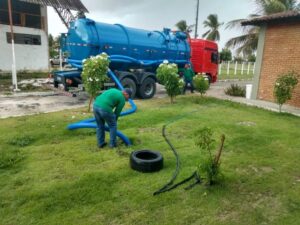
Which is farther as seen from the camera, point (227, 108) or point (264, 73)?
point (264, 73)

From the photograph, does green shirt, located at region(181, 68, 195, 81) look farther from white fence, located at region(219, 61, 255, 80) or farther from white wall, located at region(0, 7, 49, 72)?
white wall, located at region(0, 7, 49, 72)

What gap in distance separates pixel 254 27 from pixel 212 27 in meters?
28.3

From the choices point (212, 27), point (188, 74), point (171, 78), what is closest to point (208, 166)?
point (171, 78)

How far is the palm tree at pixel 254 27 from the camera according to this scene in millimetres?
18391

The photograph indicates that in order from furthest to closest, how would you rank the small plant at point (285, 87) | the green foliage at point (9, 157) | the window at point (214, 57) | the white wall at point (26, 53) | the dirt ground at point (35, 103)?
the white wall at point (26, 53) → the window at point (214, 57) → the small plant at point (285, 87) → the dirt ground at point (35, 103) → the green foliage at point (9, 157)

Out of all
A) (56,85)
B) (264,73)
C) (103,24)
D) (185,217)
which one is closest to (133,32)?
(103,24)

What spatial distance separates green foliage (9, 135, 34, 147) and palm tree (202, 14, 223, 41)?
138ft

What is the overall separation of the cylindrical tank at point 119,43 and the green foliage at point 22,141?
5692 mm

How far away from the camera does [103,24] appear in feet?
38.5

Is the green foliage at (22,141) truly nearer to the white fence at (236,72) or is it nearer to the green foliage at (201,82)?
the green foliage at (201,82)

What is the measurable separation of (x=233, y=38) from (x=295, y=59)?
9.54 metres

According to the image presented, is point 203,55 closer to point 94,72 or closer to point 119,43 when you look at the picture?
point 119,43

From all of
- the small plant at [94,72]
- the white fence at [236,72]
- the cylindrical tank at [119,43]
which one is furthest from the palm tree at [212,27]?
the small plant at [94,72]

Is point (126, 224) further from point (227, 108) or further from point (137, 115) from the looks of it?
point (227, 108)
